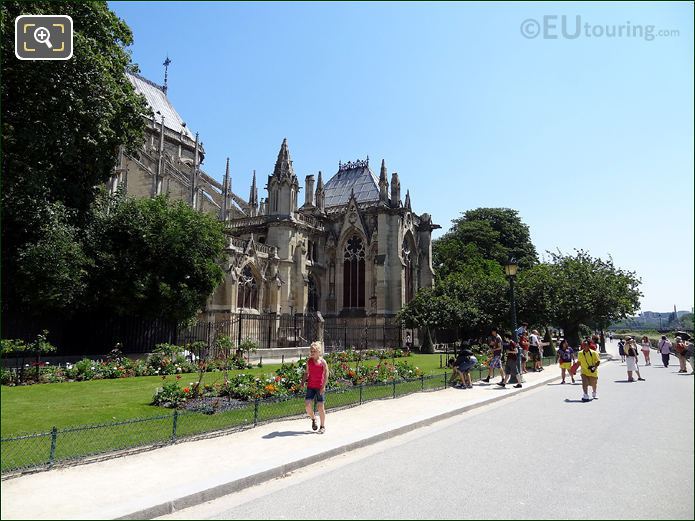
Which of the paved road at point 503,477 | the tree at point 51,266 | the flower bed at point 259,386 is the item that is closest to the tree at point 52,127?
the tree at point 51,266

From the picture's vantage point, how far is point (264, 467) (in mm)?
6438

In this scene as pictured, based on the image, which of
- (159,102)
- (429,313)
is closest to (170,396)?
Answer: (429,313)

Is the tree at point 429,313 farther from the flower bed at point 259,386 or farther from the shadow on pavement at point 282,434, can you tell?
the shadow on pavement at point 282,434

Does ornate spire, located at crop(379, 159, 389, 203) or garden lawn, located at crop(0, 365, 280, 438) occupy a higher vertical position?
ornate spire, located at crop(379, 159, 389, 203)

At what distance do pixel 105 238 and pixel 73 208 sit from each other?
1.88m

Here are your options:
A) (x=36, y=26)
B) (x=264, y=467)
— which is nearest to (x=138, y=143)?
(x=36, y=26)

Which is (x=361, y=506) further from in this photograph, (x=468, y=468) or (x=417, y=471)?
Result: (x=468, y=468)

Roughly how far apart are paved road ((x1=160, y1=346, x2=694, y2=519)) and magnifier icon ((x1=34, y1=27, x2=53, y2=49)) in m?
7.83

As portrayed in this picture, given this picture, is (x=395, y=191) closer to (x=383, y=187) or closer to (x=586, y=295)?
(x=383, y=187)

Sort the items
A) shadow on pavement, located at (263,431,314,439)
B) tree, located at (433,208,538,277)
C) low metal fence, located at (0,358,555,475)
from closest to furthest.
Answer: low metal fence, located at (0,358,555,475)
shadow on pavement, located at (263,431,314,439)
tree, located at (433,208,538,277)

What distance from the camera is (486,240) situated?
190 ft

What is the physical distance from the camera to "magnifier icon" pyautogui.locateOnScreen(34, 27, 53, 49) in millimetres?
8148

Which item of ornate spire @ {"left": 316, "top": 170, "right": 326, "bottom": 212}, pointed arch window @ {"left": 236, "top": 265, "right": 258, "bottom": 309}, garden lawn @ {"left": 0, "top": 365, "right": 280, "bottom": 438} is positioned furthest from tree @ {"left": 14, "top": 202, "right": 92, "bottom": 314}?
ornate spire @ {"left": 316, "top": 170, "right": 326, "bottom": 212}

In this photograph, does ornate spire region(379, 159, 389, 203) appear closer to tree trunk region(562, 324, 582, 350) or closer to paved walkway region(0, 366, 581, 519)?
tree trunk region(562, 324, 582, 350)
